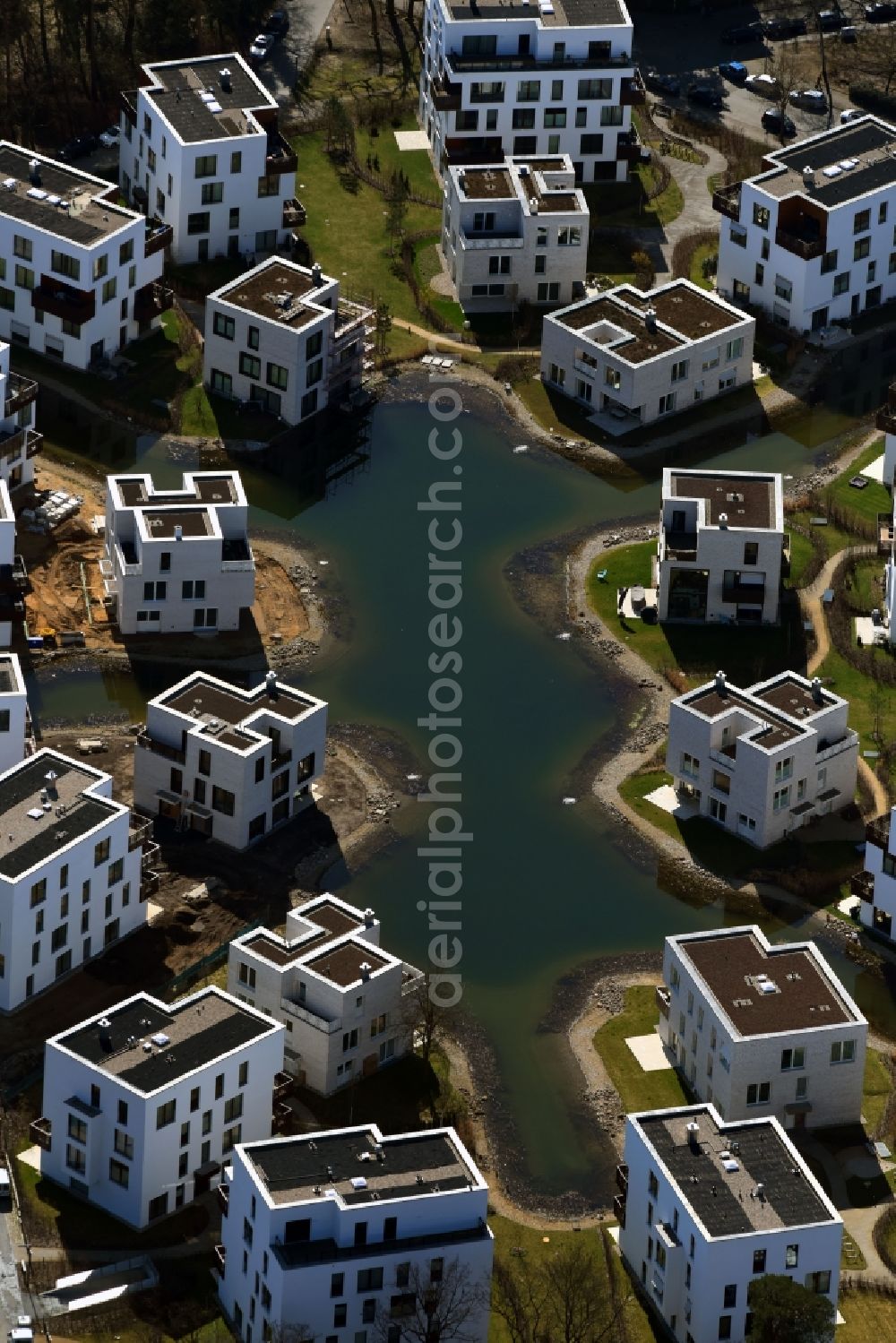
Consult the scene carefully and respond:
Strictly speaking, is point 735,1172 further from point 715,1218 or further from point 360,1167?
point 360,1167

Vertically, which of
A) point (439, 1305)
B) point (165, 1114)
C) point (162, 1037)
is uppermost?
point (162, 1037)

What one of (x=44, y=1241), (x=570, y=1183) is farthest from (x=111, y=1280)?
(x=570, y=1183)

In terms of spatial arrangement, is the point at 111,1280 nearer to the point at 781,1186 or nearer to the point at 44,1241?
the point at 44,1241

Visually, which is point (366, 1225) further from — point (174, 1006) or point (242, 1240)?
point (174, 1006)

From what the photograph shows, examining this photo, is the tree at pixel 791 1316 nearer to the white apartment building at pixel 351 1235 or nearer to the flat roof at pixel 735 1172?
the flat roof at pixel 735 1172

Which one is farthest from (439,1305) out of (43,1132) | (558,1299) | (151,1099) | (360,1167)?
(43,1132)

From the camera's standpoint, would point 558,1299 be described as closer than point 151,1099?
Yes

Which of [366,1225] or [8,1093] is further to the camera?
[8,1093]
